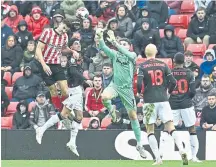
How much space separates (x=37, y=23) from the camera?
22562 mm

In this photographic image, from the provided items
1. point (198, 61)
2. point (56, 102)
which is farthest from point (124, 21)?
point (56, 102)

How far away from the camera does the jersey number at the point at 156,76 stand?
14742 mm

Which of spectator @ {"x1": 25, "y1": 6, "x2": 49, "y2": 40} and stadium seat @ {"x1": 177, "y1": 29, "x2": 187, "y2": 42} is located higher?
spectator @ {"x1": 25, "y1": 6, "x2": 49, "y2": 40}

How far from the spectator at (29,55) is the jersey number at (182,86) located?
6009 millimetres

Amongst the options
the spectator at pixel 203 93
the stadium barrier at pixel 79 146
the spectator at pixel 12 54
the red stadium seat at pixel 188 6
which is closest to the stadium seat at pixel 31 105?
the stadium barrier at pixel 79 146

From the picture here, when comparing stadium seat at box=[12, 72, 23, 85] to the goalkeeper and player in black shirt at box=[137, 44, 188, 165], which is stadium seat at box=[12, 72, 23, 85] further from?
player in black shirt at box=[137, 44, 188, 165]

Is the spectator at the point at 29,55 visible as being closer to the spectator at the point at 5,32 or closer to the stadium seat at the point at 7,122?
the spectator at the point at 5,32

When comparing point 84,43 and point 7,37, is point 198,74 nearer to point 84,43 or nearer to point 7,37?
point 84,43

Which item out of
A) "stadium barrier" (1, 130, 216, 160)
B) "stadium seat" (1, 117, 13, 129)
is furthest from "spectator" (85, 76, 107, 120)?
"stadium seat" (1, 117, 13, 129)

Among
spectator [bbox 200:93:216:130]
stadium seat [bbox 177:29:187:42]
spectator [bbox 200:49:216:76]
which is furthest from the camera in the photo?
stadium seat [bbox 177:29:187:42]

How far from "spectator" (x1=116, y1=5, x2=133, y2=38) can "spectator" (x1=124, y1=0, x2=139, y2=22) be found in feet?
1.17

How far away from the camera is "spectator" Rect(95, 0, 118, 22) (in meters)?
22.4

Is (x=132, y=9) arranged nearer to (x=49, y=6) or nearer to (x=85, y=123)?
(x=49, y=6)

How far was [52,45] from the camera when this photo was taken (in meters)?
16.0
